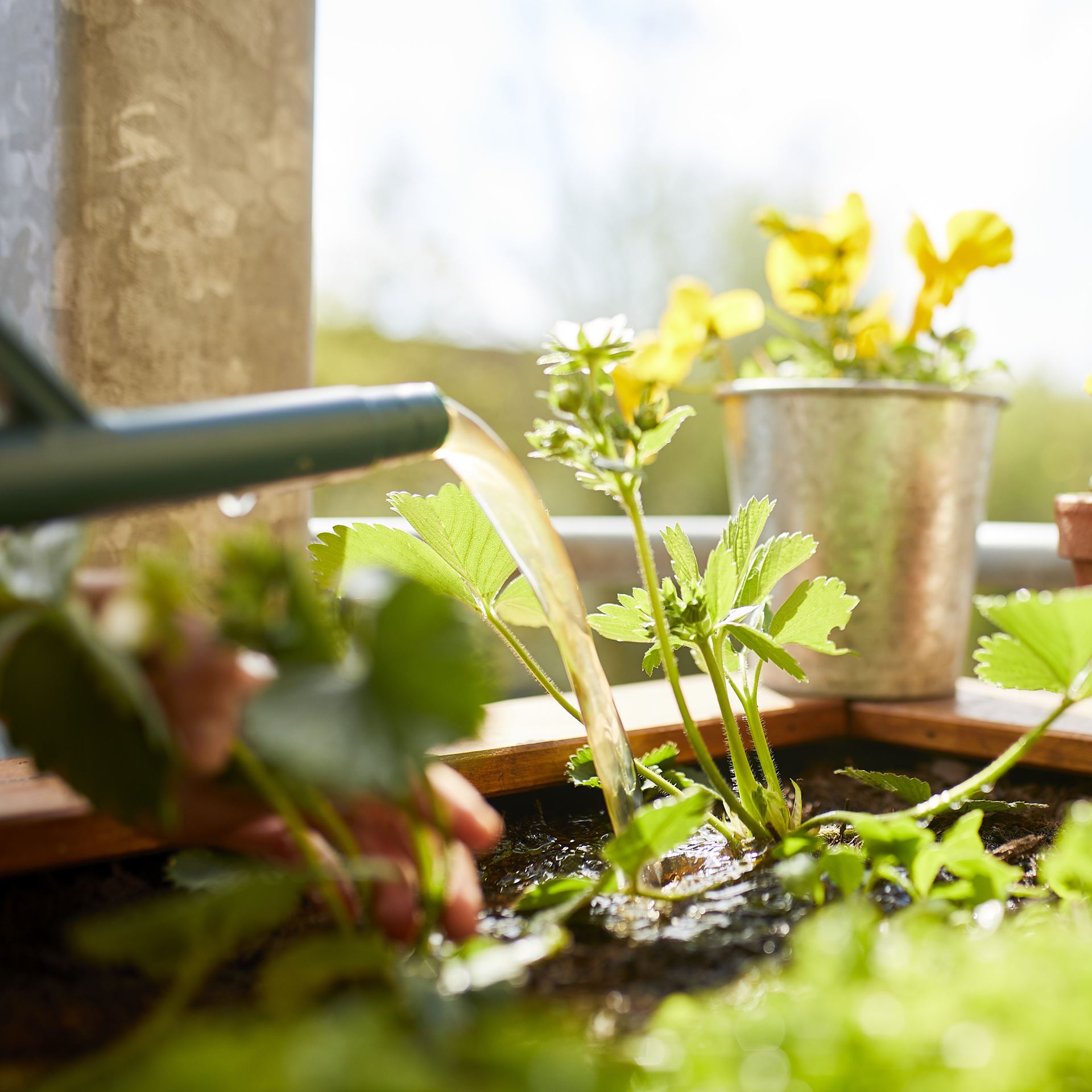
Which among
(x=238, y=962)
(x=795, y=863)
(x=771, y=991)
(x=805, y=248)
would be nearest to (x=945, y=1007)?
(x=771, y=991)

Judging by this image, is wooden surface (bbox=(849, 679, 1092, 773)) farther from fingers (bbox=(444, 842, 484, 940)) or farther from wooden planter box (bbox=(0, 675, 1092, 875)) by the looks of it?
fingers (bbox=(444, 842, 484, 940))

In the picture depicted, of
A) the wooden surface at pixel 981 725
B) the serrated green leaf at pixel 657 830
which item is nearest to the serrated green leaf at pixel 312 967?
the serrated green leaf at pixel 657 830

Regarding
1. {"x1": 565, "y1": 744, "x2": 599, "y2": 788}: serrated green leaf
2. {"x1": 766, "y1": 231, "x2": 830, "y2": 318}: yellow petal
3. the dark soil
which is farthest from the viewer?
{"x1": 766, "y1": 231, "x2": 830, "y2": 318}: yellow petal

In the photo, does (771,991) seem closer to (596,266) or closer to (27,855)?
(27,855)

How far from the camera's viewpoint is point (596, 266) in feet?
26.6

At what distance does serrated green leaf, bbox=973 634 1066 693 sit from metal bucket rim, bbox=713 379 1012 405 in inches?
17.6

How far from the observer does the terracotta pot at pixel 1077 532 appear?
0.79 meters

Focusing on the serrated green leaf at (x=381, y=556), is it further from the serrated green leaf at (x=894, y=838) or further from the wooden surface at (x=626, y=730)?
the serrated green leaf at (x=894, y=838)

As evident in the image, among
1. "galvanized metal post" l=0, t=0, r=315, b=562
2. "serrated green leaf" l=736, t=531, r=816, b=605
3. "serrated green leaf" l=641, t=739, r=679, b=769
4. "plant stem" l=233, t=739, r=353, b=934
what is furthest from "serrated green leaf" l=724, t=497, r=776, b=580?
"galvanized metal post" l=0, t=0, r=315, b=562

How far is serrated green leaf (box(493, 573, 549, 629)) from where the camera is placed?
1.90ft

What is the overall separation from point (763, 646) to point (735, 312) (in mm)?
489

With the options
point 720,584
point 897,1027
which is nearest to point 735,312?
point 720,584

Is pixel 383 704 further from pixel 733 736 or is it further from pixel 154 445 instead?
pixel 733 736

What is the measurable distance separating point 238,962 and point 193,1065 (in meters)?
0.21
